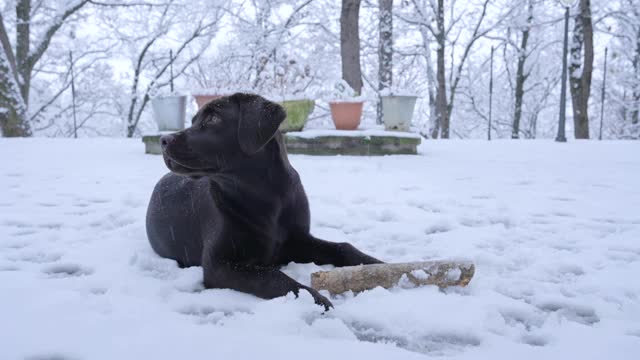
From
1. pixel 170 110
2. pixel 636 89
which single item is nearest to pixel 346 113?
pixel 170 110

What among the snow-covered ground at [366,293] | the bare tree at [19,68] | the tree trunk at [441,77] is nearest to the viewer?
the snow-covered ground at [366,293]

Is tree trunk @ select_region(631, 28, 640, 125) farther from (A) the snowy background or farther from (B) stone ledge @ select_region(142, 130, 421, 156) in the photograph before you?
(B) stone ledge @ select_region(142, 130, 421, 156)

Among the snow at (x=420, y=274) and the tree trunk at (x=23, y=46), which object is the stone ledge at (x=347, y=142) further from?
the tree trunk at (x=23, y=46)

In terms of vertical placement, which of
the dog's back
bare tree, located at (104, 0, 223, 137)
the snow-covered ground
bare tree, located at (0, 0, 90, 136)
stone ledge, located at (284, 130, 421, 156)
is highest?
bare tree, located at (104, 0, 223, 137)

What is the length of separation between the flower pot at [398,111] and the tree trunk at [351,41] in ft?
8.55

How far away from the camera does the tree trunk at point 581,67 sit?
13938mm

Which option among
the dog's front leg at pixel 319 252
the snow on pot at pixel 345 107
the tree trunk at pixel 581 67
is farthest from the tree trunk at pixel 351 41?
the dog's front leg at pixel 319 252

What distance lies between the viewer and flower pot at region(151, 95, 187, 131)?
886 centimetres

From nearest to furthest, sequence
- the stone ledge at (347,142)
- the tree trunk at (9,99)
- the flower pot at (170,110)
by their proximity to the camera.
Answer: the stone ledge at (347,142), the flower pot at (170,110), the tree trunk at (9,99)

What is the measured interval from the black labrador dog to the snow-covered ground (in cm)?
10

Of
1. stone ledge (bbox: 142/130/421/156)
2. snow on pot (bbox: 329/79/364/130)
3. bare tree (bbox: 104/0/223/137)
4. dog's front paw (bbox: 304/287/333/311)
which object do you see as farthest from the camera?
bare tree (bbox: 104/0/223/137)

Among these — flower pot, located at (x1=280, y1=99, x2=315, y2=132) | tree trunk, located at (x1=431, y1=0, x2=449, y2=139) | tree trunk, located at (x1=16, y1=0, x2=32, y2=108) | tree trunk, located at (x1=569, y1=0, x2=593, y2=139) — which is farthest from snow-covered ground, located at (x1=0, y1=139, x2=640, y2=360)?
tree trunk, located at (x1=431, y1=0, x2=449, y2=139)

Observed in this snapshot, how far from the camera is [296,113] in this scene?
8188 millimetres

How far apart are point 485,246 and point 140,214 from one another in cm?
254
